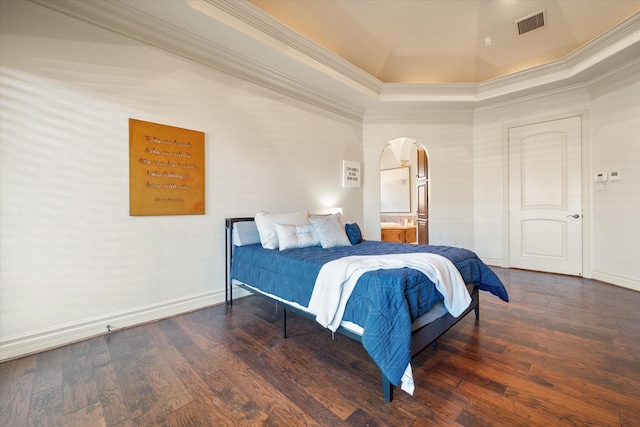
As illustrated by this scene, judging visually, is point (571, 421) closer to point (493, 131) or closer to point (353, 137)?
point (353, 137)

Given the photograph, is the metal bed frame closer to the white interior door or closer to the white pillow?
the white pillow

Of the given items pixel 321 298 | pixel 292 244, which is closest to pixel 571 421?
pixel 321 298

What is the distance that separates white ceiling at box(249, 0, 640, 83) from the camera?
3311 millimetres

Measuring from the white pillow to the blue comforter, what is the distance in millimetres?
257

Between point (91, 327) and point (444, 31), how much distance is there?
5514 mm

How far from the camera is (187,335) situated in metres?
2.27

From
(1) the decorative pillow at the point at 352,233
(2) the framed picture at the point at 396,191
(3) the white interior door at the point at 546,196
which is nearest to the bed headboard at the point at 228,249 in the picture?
(1) the decorative pillow at the point at 352,233

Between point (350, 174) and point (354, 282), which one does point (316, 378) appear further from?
point (350, 174)

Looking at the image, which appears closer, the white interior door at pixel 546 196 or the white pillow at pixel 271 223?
the white pillow at pixel 271 223

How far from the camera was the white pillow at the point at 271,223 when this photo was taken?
279 cm

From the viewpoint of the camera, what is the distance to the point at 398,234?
22.5 feet

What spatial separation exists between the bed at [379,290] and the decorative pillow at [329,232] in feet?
0.14

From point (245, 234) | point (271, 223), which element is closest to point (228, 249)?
point (245, 234)

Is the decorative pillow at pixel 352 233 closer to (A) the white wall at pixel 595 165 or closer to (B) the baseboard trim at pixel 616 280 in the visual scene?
(A) the white wall at pixel 595 165
